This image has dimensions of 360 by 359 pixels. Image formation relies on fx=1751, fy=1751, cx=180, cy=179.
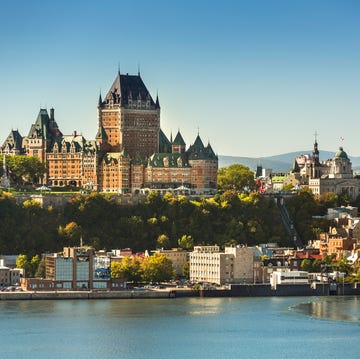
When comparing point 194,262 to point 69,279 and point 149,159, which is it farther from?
point 149,159

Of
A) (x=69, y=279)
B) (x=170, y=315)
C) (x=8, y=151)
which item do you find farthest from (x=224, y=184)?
(x=170, y=315)

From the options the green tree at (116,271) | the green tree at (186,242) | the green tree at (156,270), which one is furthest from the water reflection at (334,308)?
the green tree at (186,242)

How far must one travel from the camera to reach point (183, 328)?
340 ft

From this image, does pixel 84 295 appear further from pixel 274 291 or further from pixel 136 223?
pixel 136 223

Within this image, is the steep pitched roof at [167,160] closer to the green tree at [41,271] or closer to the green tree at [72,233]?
the green tree at [72,233]

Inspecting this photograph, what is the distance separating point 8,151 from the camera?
160m

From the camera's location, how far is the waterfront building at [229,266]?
12688 cm

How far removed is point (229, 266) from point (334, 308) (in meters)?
14.3

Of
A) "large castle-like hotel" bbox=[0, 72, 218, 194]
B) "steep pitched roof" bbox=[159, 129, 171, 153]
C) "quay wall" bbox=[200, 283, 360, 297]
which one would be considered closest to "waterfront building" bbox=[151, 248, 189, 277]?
"quay wall" bbox=[200, 283, 360, 297]

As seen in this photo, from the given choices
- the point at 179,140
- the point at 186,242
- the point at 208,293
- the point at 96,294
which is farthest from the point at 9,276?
the point at 179,140

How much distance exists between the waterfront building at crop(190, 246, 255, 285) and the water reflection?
7866 millimetres

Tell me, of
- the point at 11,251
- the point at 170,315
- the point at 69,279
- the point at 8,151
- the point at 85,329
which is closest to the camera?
the point at 85,329

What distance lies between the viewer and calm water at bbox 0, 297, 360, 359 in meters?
95.4

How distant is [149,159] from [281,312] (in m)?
46.0
